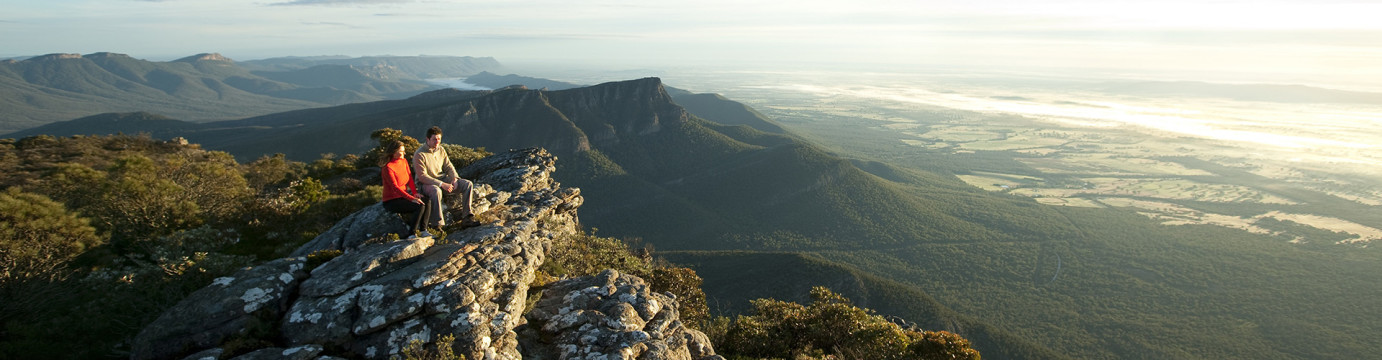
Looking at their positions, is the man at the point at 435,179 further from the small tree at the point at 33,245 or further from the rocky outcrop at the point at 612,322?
the small tree at the point at 33,245

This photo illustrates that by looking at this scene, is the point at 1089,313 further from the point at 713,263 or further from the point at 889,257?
the point at 713,263

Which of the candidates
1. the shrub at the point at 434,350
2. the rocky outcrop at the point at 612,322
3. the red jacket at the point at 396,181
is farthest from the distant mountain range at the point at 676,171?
the shrub at the point at 434,350

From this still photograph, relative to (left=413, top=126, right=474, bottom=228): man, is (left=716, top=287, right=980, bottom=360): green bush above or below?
below

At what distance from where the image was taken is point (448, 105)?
162 m

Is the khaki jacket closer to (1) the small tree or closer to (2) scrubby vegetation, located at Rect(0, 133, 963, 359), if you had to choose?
(2) scrubby vegetation, located at Rect(0, 133, 963, 359)

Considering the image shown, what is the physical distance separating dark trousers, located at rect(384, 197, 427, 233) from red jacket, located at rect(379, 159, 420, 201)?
148 mm

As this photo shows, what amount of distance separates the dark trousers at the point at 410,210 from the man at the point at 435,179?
31cm

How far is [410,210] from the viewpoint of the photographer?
1592 centimetres

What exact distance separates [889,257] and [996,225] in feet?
138

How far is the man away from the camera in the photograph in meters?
16.2

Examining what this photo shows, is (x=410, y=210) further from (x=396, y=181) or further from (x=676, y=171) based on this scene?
(x=676, y=171)

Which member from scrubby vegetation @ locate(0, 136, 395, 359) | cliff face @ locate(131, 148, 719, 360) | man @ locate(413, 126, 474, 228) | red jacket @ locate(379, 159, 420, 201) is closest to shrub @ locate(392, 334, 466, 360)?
cliff face @ locate(131, 148, 719, 360)

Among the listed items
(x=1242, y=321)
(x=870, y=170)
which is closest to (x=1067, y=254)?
(x=1242, y=321)

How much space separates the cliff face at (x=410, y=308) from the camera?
11.3 metres
